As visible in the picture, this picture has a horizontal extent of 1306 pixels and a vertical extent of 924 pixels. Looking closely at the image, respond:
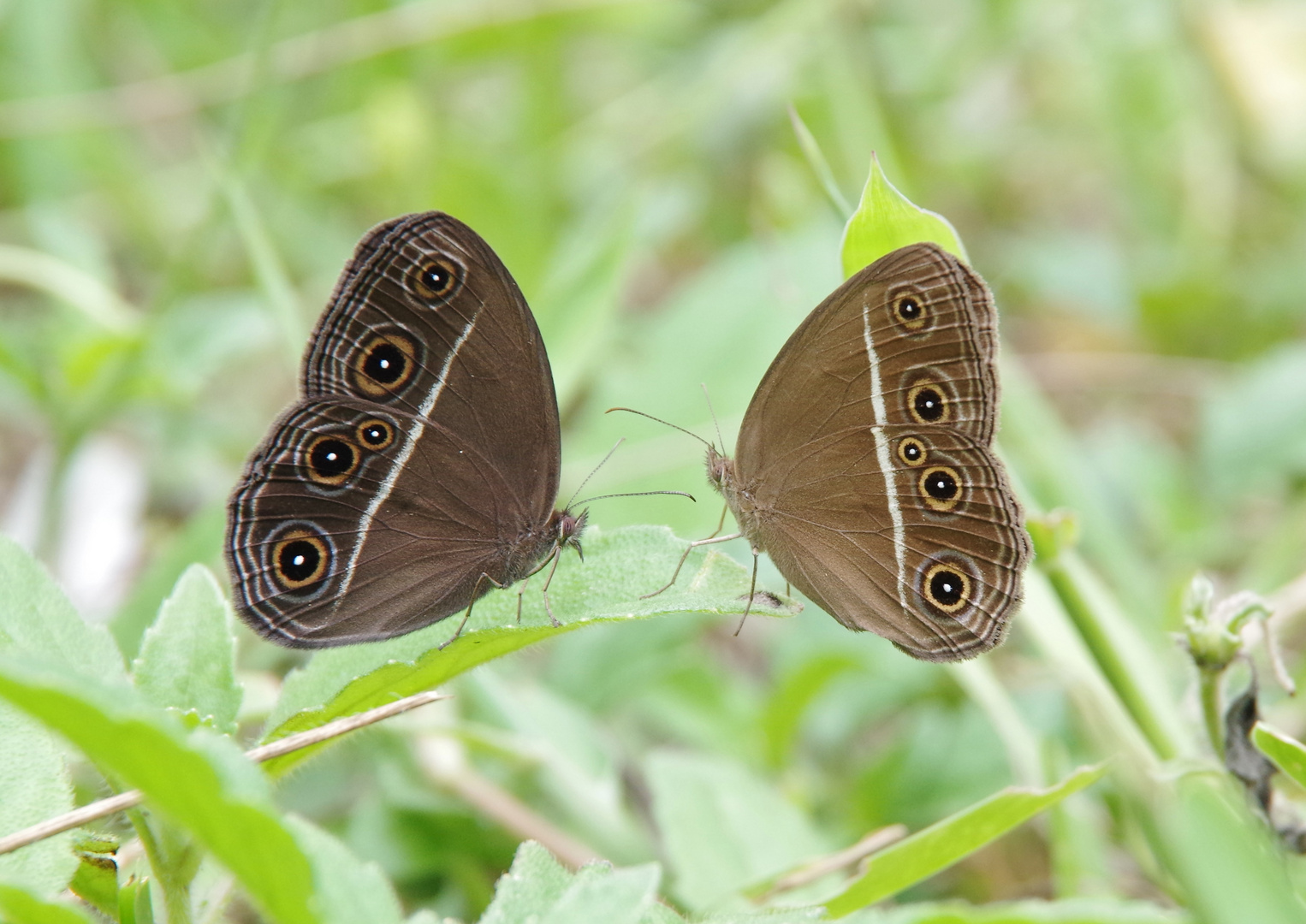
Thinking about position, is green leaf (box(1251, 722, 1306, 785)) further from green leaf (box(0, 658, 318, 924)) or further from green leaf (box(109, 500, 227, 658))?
green leaf (box(109, 500, 227, 658))

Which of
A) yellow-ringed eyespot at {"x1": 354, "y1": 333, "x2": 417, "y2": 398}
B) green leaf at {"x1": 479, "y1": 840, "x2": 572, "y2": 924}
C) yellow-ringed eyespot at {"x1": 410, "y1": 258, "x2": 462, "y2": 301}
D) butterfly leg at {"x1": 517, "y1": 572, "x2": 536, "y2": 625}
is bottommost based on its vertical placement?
green leaf at {"x1": 479, "y1": 840, "x2": 572, "y2": 924}

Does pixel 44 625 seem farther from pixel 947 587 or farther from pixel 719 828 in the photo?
pixel 947 587

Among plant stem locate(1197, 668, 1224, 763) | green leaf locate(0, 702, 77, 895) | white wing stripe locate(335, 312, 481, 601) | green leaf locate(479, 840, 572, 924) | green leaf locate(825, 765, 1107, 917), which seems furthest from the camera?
white wing stripe locate(335, 312, 481, 601)

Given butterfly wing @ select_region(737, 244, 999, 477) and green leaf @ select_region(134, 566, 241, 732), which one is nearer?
green leaf @ select_region(134, 566, 241, 732)

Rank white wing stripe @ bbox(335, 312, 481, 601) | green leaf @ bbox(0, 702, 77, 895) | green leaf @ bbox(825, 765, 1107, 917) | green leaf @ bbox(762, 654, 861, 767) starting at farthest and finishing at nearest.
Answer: green leaf @ bbox(762, 654, 861, 767) → white wing stripe @ bbox(335, 312, 481, 601) → green leaf @ bbox(825, 765, 1107, 917) → green leaf @ bbox(0, 702, 77, 895)

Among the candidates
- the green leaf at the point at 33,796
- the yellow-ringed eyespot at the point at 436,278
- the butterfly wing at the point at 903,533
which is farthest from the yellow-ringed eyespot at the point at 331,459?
the butterfly wing at the point at 903,533

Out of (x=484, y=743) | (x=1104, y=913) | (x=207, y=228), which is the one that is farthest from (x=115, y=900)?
(x=207, y=228)

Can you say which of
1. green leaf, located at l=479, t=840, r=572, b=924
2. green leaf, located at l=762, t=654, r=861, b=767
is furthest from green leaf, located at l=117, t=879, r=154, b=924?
green leaf, located at l=762, t=654, r=861, b=767

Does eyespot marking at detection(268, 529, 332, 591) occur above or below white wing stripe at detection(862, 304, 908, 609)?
above

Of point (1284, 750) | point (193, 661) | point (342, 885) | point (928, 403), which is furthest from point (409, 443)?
point (1284, 750)
